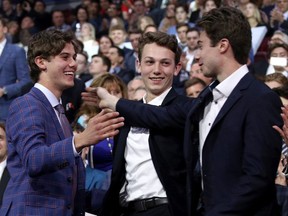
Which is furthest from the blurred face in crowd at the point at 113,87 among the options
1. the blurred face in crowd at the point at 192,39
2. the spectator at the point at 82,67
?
the blurred face in crowd at the point at 192,39

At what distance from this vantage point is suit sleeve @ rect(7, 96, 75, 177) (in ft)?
12.0

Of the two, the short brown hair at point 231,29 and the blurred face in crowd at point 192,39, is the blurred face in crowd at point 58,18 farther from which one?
the short brown hair at point 231,29

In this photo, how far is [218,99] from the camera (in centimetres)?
341

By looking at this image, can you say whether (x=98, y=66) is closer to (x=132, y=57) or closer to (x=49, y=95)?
(x=132, y=57)

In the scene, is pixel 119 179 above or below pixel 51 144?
below

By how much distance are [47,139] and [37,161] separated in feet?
0.76

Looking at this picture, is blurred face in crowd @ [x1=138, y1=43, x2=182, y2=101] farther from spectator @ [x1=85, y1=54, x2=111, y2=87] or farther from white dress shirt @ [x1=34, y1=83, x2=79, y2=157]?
spectator @ [x1=85, y1=54, x2=111, y2=87]

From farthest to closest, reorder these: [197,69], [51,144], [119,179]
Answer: [197,69]
[119,179]
[51,144]

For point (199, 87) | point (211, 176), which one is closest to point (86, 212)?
point (211, 176)

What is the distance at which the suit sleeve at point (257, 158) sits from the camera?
123 inches

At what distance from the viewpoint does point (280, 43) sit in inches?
361

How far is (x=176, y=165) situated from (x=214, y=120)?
0.70m

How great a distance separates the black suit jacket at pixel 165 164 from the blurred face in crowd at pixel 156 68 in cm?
21

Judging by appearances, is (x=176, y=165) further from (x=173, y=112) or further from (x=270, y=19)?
(x=270, y=19)
